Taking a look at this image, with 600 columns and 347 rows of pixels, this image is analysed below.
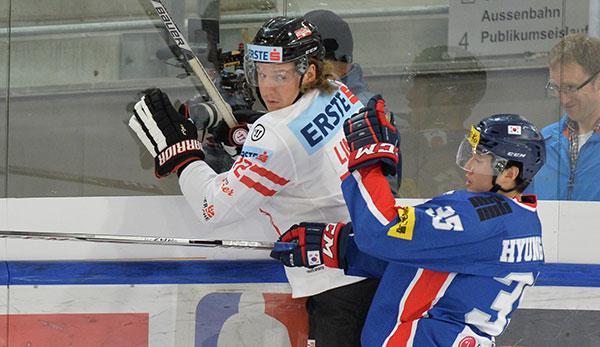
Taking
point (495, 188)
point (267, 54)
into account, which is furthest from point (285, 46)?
point (495, 188)

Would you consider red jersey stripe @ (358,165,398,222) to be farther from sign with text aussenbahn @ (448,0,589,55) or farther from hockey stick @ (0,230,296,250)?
sign with text aussenbahn @ (448,0,589,55)

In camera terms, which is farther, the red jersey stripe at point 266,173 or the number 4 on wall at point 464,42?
the number 4 on wall at point 464,42

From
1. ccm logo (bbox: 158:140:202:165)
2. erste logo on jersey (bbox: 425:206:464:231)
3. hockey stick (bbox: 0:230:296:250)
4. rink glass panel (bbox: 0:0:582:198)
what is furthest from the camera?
rink glass panel (bbox: 0:0:582:198)

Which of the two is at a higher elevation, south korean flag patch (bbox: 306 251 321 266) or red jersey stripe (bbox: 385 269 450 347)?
south korean flag patch (bbox: 306 251 321 266)

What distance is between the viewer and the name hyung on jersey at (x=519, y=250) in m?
2.57

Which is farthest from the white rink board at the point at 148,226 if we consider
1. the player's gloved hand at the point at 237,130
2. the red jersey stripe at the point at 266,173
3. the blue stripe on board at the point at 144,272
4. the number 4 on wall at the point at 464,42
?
the number 4 on wall at the point at 464,42

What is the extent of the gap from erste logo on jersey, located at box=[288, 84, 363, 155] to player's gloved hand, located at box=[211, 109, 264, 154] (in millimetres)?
374

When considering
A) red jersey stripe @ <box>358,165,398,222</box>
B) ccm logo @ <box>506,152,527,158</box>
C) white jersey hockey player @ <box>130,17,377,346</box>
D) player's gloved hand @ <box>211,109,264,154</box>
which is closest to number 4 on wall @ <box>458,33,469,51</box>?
white jersey hockey player @ <box>130,17,377,346</box>

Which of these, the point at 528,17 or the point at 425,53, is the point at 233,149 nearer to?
the point at 425,53

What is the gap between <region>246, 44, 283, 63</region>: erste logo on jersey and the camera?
111 inches

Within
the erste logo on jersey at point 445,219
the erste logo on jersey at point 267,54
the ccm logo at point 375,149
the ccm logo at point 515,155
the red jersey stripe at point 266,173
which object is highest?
the erste logo on jersey at point 267,54

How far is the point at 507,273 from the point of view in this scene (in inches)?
102

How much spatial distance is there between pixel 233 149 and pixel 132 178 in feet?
1.14

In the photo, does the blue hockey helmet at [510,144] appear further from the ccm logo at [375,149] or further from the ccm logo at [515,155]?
the ccm logo at [375,149]
